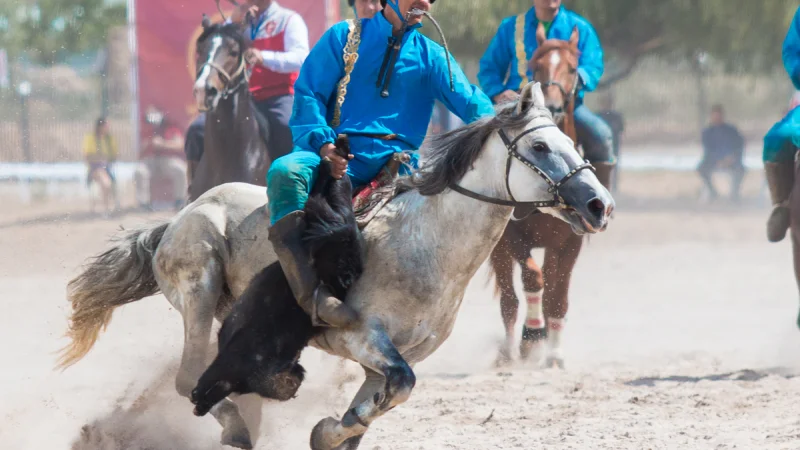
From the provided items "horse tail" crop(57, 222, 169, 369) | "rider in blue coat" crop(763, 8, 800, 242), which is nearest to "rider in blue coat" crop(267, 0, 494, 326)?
"horse tail" crop(57, 222, 169, 369)

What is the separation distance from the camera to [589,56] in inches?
313

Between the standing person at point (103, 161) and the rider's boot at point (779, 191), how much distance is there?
11.0 m

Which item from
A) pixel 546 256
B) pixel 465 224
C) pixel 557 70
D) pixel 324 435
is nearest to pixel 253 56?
pixel 557 70

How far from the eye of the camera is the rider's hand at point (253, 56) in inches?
309

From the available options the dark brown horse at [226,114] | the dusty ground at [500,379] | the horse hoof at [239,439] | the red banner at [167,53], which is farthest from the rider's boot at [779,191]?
the red banner at [167,53]

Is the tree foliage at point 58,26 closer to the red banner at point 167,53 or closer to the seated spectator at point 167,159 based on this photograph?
the seated spectator at point 167,159

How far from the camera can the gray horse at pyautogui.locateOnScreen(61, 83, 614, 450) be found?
4.14 metres

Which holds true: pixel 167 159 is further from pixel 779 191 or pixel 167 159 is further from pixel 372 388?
pixel 372 388

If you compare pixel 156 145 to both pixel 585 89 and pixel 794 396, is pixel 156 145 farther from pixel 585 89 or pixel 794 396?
pixel 794 396

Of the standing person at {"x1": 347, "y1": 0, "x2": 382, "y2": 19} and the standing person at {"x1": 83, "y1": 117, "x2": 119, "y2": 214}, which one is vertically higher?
the standing person at {"x1": 347, "y1": 0, "x2": 382, "y2": 19}

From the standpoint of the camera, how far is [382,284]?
443 centimetres

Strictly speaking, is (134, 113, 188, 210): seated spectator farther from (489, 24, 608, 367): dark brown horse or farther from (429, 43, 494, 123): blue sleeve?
(429, 43, 494, 123): blue sleeve

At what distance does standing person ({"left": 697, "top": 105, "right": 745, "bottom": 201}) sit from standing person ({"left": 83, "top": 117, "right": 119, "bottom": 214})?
1009 cm

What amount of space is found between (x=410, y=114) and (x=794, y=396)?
320 centimetres
